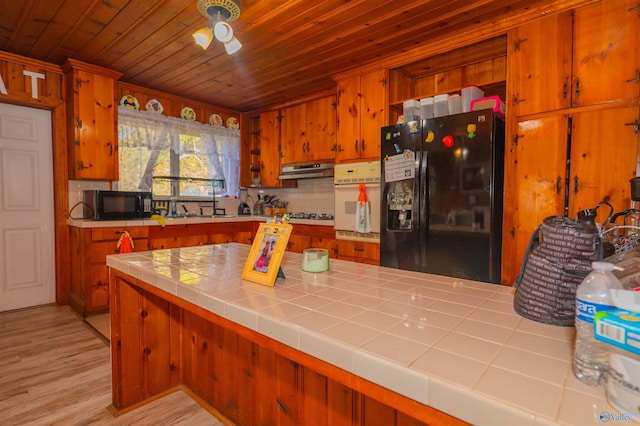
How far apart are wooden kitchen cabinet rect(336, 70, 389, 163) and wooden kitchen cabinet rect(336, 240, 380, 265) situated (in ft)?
2.83

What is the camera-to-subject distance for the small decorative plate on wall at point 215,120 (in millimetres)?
4512

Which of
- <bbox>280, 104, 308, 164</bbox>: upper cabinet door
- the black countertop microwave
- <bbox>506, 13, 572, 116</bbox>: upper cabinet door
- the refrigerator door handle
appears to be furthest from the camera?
<bbox>280, 104, 308, 164</bbox>: upper cabinet door

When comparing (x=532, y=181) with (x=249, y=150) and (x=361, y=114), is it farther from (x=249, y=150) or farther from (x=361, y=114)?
(x=249, y=150)

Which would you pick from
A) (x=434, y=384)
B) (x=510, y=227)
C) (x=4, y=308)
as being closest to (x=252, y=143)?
(x=4, y=308)

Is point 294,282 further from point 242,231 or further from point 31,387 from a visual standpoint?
point 242,231

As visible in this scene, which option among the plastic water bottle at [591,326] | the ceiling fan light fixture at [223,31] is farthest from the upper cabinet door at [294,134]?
the plastic water bottle at [591,326]

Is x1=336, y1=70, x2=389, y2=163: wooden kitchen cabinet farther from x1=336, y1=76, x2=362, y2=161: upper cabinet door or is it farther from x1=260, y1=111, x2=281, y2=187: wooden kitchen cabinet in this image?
x1=260, y1=111, x2=281, y2=187: wooden kitchen cabinet

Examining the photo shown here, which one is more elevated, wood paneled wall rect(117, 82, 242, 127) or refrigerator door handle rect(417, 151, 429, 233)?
wood paneled wall rect(117, 82, 242, 127)

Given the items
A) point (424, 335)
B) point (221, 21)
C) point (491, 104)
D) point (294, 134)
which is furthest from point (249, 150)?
point (424, 335)

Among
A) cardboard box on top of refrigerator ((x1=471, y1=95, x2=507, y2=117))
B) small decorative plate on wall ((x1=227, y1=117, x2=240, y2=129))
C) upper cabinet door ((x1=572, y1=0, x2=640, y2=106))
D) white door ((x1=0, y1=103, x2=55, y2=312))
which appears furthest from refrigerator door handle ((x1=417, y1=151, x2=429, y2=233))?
white door ((x1=0, y1=103, x2=55, y2=312))

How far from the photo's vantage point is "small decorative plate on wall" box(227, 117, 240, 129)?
4715 mm

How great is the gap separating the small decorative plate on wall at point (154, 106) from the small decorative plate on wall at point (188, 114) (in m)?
0.26

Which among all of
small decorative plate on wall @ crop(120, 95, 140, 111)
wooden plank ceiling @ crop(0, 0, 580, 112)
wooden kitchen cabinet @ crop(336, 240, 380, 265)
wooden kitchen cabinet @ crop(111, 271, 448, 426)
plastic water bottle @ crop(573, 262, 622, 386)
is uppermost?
wooden plank ceiling @ crop(0, 0, 580, 112)

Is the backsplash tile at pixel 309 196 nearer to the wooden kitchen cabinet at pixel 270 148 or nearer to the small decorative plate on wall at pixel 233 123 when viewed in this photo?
the wooden kitchen cabinet at pixel 270 148
